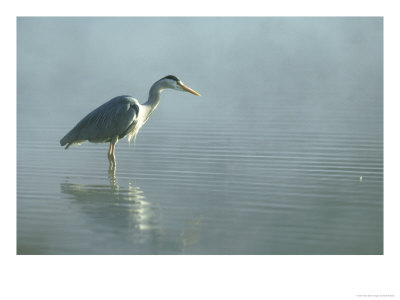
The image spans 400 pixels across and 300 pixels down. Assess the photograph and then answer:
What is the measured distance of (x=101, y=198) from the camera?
6816 mm

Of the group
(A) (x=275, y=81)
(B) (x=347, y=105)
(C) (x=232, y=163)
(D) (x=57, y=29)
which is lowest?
(C) (x=232, y=163)

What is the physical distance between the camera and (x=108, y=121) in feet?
29.4

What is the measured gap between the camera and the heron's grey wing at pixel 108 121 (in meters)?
8.97

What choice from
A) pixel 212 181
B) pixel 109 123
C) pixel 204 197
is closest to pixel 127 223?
pixel 204 197

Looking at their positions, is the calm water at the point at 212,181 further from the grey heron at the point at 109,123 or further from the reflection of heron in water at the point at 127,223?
the grey heron at the point at 109,123

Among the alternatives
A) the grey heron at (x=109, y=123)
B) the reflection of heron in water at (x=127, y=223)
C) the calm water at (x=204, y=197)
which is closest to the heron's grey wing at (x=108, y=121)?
the grey heron at (x=109, y=123)

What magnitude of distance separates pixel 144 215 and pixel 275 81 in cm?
2759

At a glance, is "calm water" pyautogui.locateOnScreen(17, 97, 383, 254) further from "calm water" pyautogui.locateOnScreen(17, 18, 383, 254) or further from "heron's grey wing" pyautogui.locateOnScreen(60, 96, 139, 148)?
"heron's grey wing" pyautogui.locateOnScreen(60, 96, 139, 148)

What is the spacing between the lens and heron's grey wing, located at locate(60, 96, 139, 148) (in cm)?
897

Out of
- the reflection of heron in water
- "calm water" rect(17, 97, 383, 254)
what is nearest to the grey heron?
"calm water" rect(17, 97, 383, 254)

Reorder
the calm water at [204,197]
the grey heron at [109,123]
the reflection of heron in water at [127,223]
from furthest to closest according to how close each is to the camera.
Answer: the grey heron at [109,123] → the calm water at [204,197] → the reflection of heron in water at [127,223]

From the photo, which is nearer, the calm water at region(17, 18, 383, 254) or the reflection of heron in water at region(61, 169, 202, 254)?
the reflection of heron in water at region(61, 169, 202, 254)
